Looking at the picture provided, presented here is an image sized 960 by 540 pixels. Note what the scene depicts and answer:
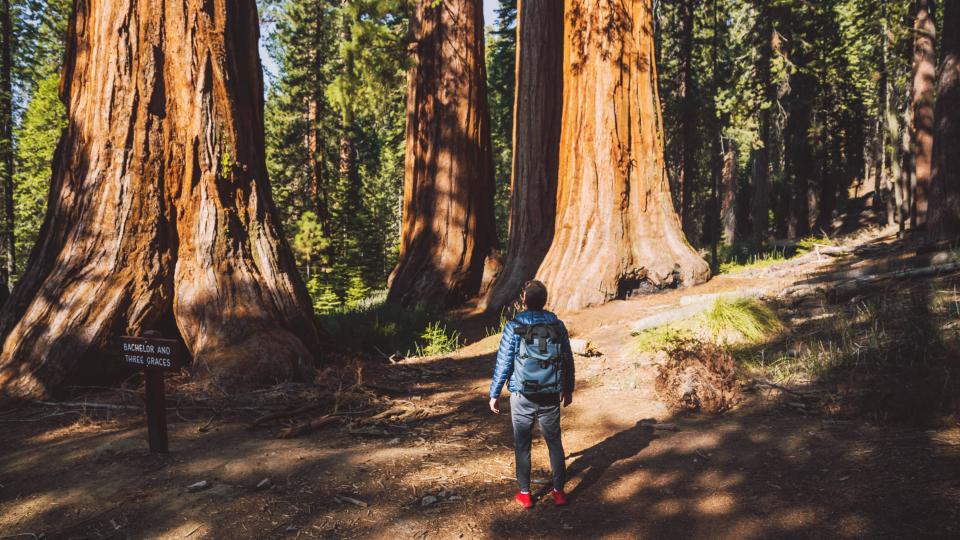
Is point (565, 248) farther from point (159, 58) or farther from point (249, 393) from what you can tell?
point (159, 58)

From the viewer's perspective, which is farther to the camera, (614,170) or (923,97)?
(923,97)

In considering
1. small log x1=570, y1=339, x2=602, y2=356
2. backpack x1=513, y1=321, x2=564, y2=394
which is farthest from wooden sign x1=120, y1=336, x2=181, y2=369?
small log x1=570, y1=339, x2=602, y2=356

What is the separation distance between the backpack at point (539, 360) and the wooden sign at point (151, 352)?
A: 7.96 feet

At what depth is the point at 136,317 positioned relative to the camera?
5875 mm

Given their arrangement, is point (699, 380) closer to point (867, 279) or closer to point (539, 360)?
point (539, 360)

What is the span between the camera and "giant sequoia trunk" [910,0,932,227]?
13.1 meters

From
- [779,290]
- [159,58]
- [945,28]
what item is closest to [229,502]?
[159,58]

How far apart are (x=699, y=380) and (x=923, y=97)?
42.8 ft

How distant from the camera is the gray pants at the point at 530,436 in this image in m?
3.73

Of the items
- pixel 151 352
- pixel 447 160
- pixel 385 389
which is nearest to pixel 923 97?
pixel 447 160

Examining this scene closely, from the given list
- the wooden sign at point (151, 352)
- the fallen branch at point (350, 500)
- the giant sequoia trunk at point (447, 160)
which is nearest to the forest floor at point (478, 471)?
the fallen branch at point (350, 500)

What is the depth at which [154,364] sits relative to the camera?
13.4ft

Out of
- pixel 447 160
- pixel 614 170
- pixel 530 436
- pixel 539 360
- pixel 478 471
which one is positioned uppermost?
pixel 447 160

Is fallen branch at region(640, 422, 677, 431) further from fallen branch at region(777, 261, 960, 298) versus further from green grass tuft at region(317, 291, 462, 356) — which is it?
A: green grass tuft at region(317, 291, 462, 356)
